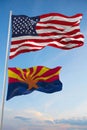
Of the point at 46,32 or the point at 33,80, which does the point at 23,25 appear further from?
the point at 33,80

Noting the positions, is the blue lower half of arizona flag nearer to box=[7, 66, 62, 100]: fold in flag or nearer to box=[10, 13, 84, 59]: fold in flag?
box=[7, 66, 62, 100]: fold in flag

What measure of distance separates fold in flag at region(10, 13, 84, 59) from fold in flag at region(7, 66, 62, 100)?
1430mm

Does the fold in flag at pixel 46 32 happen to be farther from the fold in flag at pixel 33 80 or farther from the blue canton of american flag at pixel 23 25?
the fold in flag at pixel 33 80

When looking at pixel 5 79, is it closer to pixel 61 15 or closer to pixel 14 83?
pixel 14 83

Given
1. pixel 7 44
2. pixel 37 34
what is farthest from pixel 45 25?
pixel 7 44

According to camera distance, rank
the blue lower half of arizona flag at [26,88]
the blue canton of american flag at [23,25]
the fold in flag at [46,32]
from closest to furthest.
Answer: the blue lower half of arizona flag at [26,88]
the fold in flag at [46,32]
the blue canton of american flag at [23,25]

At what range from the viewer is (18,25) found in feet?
99.9

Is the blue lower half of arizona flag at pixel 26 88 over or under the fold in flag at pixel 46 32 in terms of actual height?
under

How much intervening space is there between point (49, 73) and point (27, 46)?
2379 millimetres

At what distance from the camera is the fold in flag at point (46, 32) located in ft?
97.4

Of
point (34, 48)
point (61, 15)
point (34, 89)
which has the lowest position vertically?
point (34, 89)

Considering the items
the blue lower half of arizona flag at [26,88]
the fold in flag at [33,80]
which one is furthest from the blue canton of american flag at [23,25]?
the blue lower half of arizona flag at [26,88]

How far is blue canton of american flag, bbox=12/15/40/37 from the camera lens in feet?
99.1

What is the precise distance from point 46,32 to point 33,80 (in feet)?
11.1
